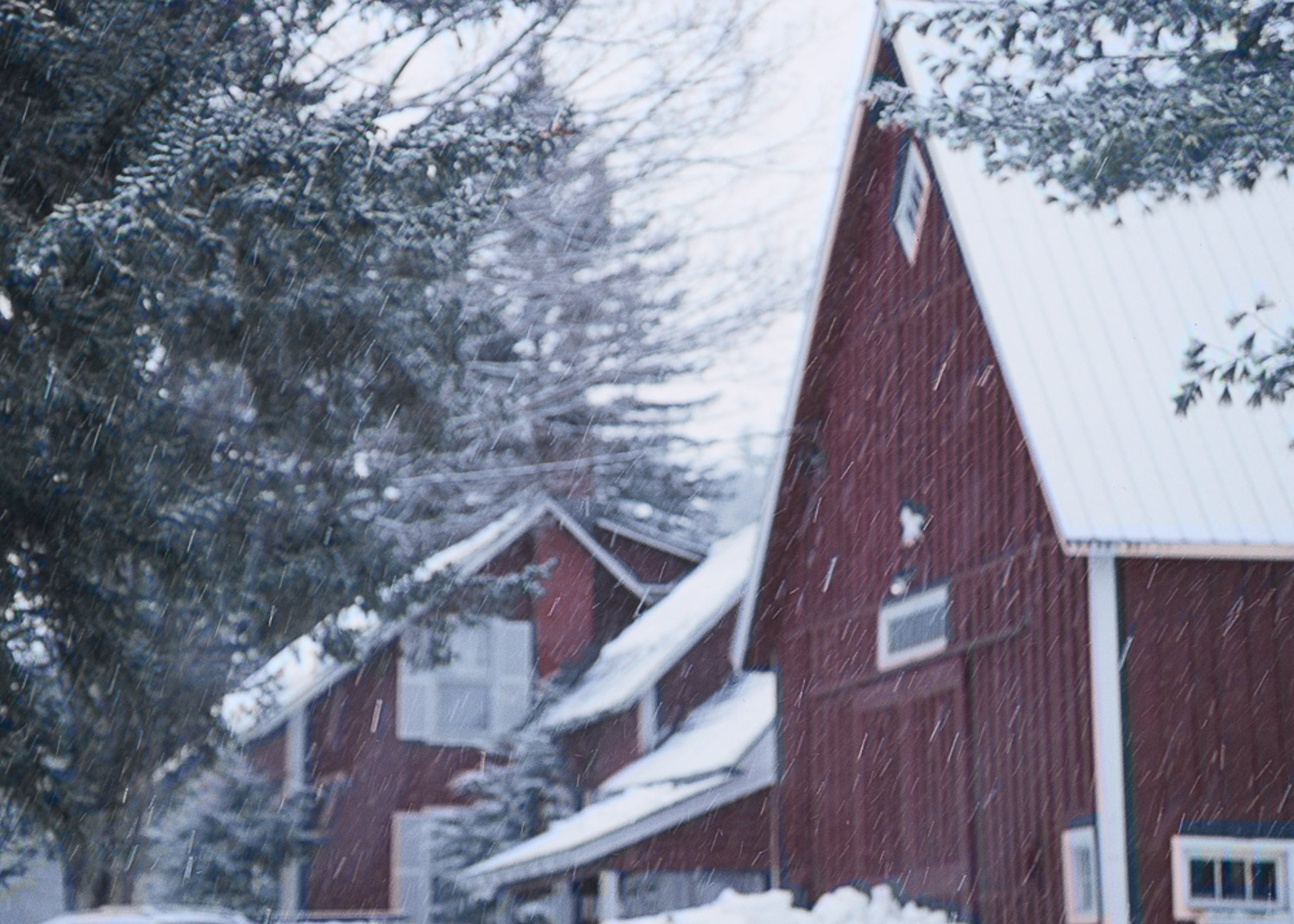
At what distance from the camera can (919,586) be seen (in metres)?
15.4

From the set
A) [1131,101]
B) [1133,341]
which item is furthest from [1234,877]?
[1131,101]

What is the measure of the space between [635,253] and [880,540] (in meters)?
11.4

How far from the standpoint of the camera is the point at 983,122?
10.6 metres

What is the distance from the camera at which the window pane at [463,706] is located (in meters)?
28.9

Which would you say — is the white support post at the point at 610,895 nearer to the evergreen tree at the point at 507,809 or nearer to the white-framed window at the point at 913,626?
the evergreen tree at the point at 507,809

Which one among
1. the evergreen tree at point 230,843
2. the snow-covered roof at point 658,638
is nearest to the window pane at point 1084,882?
the snow-covered roof at point 658,638

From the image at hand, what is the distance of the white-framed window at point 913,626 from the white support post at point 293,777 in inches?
516

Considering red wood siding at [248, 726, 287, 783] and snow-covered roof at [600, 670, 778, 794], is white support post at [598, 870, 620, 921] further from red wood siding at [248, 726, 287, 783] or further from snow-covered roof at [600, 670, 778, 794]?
red wood siding at [248, 726, 287, 783]

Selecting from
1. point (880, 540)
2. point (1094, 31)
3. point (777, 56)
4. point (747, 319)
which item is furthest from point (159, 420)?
point (747, 319)

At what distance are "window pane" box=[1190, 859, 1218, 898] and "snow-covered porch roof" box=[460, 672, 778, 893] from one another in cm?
684

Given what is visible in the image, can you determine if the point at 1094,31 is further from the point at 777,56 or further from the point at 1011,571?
the point at 777,56

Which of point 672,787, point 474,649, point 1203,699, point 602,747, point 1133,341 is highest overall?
point 1133,341

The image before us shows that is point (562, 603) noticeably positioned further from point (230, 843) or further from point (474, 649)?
point (230, 843)

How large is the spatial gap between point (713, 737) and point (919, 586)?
7294 millimetres
